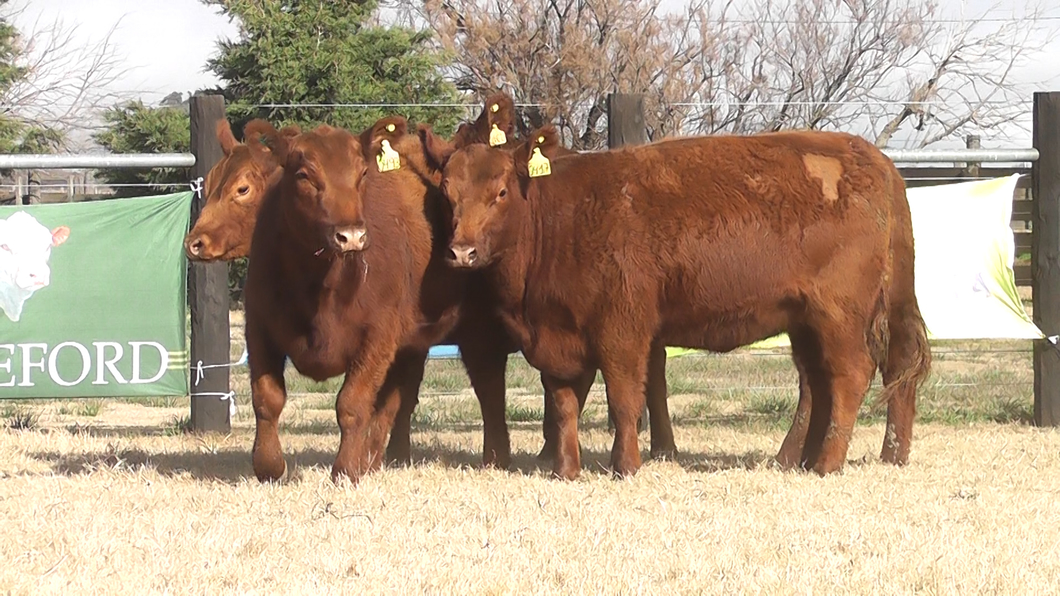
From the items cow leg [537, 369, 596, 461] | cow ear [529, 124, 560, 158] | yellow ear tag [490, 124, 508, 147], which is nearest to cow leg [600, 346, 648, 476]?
cow leg [537, 369, 596, 461]

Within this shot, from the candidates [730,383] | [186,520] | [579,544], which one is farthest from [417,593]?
[730,383]

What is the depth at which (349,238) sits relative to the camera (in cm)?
684

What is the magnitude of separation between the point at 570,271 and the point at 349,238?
1.47 m

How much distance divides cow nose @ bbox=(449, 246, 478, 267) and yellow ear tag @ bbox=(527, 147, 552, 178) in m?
0.74

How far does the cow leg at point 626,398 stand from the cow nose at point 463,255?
38.3 inches

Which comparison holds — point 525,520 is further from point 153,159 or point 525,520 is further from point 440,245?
point 153,159

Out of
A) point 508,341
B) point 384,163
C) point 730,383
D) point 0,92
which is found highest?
point 0,92

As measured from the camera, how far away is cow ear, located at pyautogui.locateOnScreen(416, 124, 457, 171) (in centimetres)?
797

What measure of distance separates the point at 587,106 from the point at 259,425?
1784cm

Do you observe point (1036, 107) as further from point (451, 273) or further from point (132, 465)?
point (132, 465)

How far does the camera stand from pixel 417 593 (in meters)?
4.77

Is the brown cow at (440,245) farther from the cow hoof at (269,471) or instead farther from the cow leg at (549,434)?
the cow hoof at (269,471)

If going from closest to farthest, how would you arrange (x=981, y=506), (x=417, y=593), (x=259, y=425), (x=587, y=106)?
(x=417, y=593)
(x=981, y=506)
(x=259, y=425)
(x=587, y=106)

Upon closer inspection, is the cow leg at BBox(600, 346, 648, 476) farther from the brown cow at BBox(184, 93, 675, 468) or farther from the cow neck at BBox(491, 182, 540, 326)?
the brown cow at BBox(184, 93, 675, 468)
